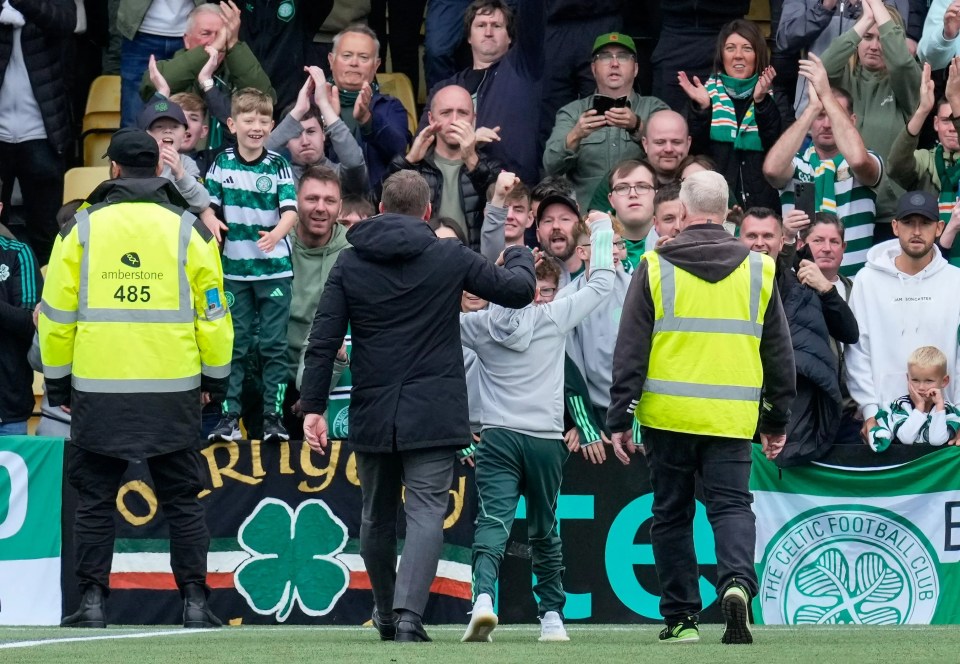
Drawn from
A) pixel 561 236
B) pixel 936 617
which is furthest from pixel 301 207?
pixel 936 617

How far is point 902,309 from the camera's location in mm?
10484

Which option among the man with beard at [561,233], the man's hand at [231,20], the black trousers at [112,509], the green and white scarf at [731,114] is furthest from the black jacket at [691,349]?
the man's hand at [231,20]

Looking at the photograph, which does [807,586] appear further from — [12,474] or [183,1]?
[183,1]

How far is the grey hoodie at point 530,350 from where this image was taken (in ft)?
27.5

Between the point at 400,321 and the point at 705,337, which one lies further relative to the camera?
the point at 400,321

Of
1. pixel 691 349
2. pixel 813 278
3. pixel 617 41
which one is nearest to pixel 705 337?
pixel 691 349

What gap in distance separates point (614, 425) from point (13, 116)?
22.0 ft

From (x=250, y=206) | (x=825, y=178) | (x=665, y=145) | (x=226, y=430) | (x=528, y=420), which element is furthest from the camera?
(x=825, y=178)

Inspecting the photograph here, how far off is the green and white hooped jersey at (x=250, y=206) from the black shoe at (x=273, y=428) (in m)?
0.83

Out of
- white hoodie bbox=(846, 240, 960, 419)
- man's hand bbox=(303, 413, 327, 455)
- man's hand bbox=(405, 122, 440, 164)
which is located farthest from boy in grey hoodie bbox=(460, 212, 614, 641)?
man's hand bbox=(405, 122, 440, 164)

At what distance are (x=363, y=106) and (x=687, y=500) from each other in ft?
17.3

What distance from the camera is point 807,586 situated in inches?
400

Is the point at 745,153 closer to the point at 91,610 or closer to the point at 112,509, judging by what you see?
the point at 112,509

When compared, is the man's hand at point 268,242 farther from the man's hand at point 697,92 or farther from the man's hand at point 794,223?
the man's hand at point 697,92
